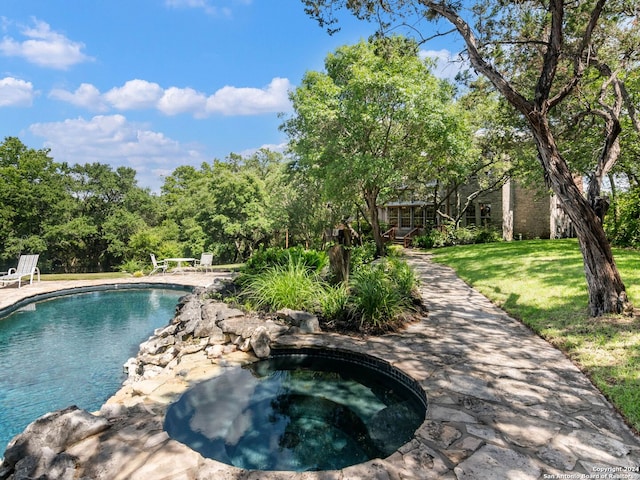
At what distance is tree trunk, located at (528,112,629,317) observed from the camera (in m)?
4.74

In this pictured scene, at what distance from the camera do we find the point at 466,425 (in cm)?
256

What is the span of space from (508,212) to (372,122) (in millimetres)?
12499

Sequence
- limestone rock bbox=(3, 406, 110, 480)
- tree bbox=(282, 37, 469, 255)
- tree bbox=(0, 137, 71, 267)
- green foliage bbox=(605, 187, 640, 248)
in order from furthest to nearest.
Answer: tree bbox=(0, 137, 71, 267) < green foliage bbox=(605, 187, 640, 248) < tree bbox=(282, 37, 469, 255) < limestone rock bbox=(3, 406, 110, 480)

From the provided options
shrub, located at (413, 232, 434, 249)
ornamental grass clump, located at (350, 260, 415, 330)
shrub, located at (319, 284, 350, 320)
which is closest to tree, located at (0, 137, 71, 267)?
shrub, located at (413, 232, 434, 249)

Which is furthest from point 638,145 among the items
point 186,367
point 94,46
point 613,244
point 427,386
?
point 94,46

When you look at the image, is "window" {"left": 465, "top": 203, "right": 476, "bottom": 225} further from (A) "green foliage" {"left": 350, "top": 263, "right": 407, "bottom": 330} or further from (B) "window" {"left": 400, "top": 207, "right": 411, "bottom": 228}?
(A) "green foliage" {"left": 350, "top": 263, "right": 407, "bottom": 330}

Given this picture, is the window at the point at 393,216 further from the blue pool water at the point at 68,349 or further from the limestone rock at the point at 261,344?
the limestone rock at the point at 261,344

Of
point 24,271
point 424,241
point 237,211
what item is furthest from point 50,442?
point 424,241

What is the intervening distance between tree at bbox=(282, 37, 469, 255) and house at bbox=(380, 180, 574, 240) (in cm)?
615

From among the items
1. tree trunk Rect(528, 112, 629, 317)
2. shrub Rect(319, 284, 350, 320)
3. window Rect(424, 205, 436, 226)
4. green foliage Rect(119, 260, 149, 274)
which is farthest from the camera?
window Rect(424, 205, 436, 226)

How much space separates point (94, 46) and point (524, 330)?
1718 cm

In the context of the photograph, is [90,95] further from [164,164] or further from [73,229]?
[73,229]

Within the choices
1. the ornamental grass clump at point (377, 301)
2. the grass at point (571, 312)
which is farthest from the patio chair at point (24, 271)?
the grass at point (571, 312)

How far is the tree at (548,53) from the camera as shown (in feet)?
15.6
